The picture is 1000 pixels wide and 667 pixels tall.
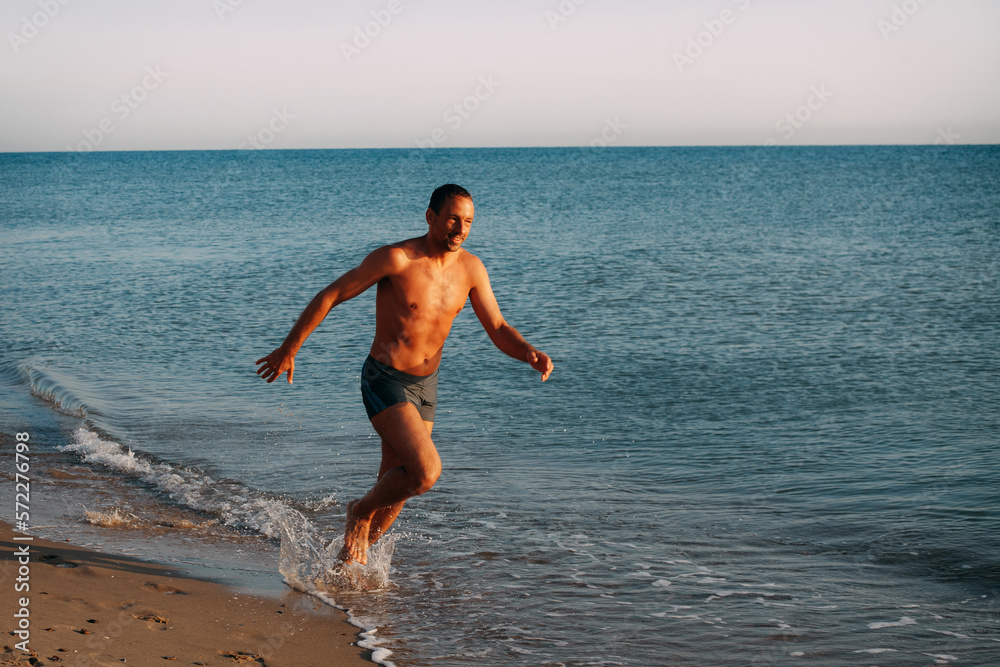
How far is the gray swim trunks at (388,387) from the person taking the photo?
14.4ft

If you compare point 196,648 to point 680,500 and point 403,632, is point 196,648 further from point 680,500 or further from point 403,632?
point 680,500

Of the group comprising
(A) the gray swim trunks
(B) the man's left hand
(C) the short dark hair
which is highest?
(C) the short dark hair

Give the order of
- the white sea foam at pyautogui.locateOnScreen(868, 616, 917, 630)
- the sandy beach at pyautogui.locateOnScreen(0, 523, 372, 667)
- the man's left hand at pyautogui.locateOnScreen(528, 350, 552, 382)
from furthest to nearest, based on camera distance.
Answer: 1. the white sea foam at pyautogui.locateOnScreen(868, 616, 917, 630)
2. the man's left hand at pyautogui.locateOnScreen(528, 350, 552, 382)
3. the sandy beach at pyautogui.locateOnScreen(0, 523, 372, 667)

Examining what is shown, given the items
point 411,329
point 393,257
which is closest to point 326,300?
point 393,257

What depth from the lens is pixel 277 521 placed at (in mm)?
5922

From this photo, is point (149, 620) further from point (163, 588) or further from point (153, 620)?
point (163, 588)

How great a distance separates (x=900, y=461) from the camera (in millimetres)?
7492

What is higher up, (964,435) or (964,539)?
(964,435)

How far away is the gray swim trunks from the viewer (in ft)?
14.4

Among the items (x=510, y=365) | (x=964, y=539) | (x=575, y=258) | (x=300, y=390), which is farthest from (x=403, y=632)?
(x=575, y=258)

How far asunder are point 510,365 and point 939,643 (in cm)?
739

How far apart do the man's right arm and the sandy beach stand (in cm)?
114

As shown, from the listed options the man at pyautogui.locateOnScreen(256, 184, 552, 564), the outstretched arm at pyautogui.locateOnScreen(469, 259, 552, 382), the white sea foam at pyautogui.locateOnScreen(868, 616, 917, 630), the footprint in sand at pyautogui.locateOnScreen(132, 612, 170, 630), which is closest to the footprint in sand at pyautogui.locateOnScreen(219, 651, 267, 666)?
the footprint in sand at pyautogui.locateOnScreen(132, 612, 170, 630)

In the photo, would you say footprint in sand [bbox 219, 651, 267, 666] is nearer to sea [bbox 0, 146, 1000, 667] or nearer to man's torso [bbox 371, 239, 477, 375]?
sea [bbox 0, 146, 1000, 667]
